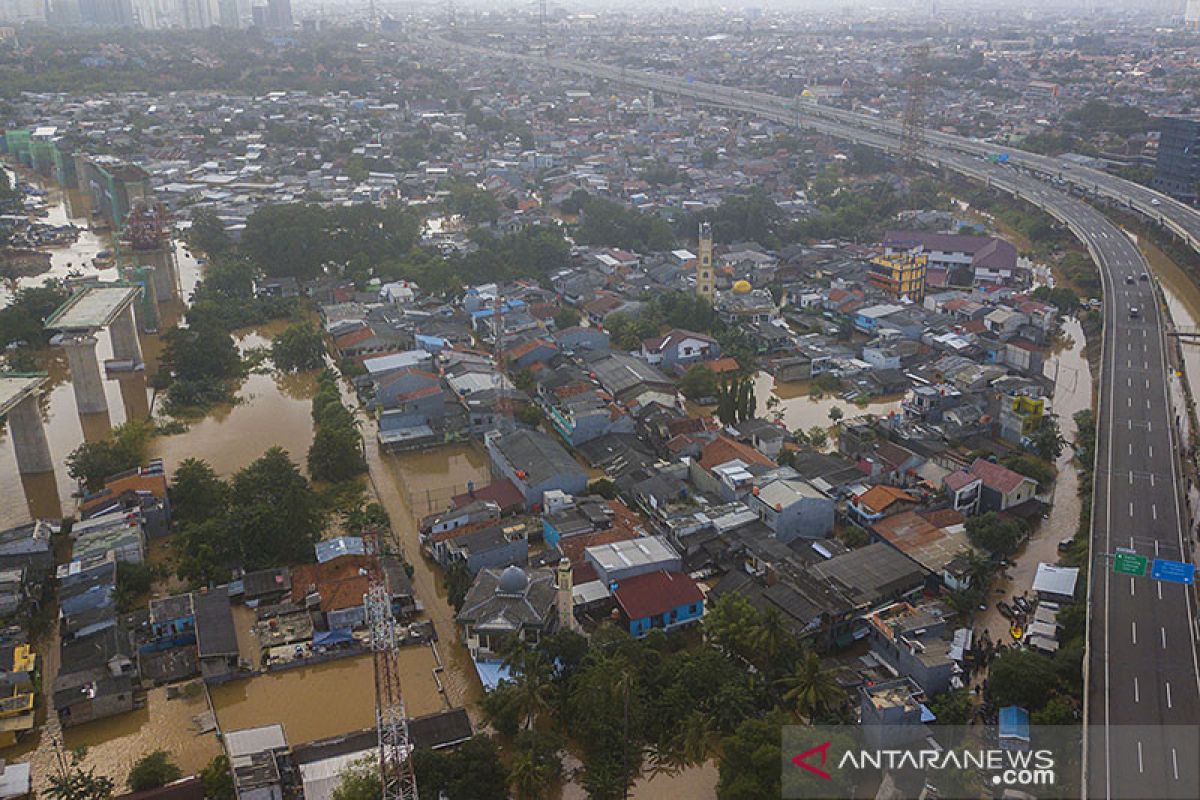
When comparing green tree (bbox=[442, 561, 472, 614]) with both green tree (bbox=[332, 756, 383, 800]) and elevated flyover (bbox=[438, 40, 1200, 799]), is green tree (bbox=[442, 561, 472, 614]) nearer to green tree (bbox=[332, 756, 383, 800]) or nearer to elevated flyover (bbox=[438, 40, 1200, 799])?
green tree (bbox=[332, 756, 383, 800])

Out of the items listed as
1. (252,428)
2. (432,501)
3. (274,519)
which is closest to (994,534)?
(432,501)

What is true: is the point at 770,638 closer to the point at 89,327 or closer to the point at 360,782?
the point at 360,782

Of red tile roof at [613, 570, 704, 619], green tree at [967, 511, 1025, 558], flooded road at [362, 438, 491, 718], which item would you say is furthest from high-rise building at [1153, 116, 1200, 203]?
red tile roof at [613, 570, 704, 619]

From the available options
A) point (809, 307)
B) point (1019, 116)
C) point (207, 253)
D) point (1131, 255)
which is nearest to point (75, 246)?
point (207, 253)

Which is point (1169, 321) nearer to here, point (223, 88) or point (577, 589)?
point (577, 589)

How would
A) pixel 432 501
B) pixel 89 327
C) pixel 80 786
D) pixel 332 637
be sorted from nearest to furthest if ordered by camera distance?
pixel 80 786
pixel 332 637
pixel 432 501
pixel 89 327

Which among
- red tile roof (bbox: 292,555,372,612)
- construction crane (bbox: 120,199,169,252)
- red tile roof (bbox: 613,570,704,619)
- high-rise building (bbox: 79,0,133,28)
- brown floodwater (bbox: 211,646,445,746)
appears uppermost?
high-rise building (bbox: 79,0,133,28)
